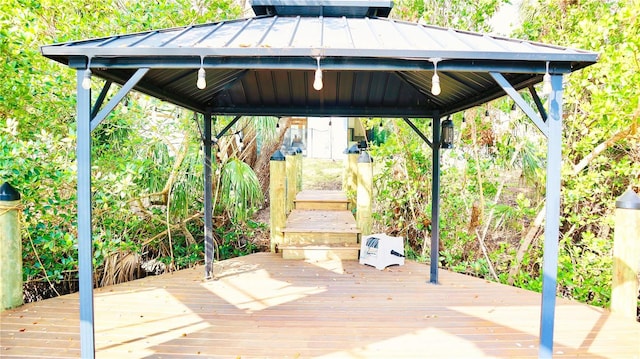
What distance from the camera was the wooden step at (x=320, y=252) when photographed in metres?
5.64

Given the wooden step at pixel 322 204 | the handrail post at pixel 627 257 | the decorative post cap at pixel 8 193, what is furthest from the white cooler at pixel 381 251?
the decorative post cap at pixel 8 193

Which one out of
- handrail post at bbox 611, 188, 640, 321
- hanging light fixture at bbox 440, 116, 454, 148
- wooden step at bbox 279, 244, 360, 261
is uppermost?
hanging light fixture at bbox 440, 116, 454, 148

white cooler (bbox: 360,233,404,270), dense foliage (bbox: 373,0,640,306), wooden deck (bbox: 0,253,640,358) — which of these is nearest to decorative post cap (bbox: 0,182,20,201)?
wooden deck (bbox: 0,253,640,358)

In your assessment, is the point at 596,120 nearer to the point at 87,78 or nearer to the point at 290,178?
the point at 290,178

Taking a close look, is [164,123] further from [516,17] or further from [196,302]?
[516,17]

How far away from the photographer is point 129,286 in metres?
4.46

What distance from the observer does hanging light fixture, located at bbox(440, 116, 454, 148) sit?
14.1 ft

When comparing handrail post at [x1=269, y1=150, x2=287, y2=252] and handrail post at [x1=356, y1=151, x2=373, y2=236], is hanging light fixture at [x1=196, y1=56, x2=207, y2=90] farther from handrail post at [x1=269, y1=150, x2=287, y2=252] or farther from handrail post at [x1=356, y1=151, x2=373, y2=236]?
handrail post at [x1=356, y1=151, x2=373, y2=236]

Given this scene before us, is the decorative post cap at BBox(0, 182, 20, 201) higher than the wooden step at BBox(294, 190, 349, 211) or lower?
higher

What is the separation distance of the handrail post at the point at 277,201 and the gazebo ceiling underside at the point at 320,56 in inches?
67.6

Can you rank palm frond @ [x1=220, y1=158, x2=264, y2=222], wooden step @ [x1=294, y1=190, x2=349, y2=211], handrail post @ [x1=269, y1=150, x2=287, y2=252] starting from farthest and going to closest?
wooden step @ [x1=294, y1=190, x2=349, y2=211] < palm frond @ [x1=220, y1=158, x2=264, y2=222] < handrail post @ [x1=269, y1=150, x2=287, y2=252]

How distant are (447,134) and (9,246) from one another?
14.7ft

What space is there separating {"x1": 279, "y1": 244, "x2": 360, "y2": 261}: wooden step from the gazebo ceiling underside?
2.32 m

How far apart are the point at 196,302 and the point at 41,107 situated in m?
2.93
